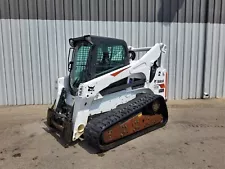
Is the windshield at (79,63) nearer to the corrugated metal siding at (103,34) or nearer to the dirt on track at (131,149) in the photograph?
the dirt on track at (131,149)

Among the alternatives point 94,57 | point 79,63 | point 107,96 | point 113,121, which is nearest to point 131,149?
point 113,121

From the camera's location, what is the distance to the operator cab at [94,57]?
353cm

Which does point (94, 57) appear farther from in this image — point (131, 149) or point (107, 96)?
point (131, 149)

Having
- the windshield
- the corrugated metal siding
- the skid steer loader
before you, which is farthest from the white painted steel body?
the corrugated metal siding

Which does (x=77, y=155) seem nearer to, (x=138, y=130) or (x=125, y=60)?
(x=138, y=130)

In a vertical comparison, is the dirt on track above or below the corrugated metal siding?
below

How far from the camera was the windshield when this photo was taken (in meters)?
3.76

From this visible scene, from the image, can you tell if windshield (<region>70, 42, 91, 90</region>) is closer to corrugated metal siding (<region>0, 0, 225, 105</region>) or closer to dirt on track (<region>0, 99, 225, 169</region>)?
dirt on track (<region>0, 99, 225, 169</region>)

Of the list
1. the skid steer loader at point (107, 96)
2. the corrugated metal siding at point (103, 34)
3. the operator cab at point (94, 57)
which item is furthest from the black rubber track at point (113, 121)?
the corrugated metal siding at point (103, 34)

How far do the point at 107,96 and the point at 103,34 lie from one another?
2.75m

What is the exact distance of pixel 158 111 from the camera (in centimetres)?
412

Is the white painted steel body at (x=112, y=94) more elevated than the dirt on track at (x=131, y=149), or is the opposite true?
the white painted steel body at (x=112, y=94)

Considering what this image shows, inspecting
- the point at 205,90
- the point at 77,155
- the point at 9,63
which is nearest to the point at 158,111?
the point at 77,155

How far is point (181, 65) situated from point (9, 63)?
498cm
